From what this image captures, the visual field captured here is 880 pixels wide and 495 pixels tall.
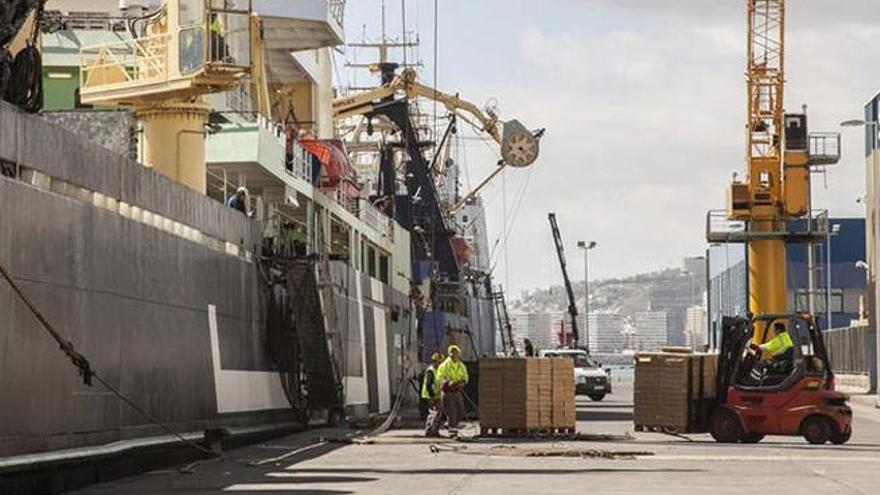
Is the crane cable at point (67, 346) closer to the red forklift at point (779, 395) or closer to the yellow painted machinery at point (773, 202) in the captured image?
the red forklift at point (779, 395)

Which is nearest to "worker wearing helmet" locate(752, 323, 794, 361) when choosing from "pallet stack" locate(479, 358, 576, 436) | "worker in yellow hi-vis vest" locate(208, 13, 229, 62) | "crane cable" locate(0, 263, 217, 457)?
"pallet stack" locate(479, 358, 576, 436)

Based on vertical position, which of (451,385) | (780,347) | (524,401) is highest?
(780,347)

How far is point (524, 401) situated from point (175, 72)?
810 centimetres

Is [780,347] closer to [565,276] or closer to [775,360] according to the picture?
[775,360]

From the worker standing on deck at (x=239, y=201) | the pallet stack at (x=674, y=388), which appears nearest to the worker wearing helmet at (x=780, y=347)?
the pallet stack at (x=674, y=388)

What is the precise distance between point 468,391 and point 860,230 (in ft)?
297

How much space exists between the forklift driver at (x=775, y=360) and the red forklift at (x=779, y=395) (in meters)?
0.02

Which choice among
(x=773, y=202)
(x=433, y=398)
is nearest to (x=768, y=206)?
(x=773, y=202)

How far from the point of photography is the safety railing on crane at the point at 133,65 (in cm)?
3088

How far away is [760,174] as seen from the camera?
240ft

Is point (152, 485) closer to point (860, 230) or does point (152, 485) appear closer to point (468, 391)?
point (468, 391)

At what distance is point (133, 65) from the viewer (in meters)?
31.3

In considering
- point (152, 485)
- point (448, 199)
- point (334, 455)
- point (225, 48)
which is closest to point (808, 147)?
point (448, 199)

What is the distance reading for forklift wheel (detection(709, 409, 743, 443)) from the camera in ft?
98.5
